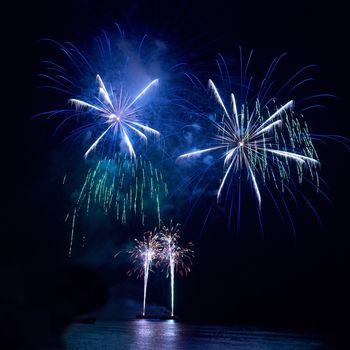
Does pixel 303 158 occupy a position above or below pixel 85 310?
above

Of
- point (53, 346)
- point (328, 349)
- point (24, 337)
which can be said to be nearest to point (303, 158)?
point (328, 349)

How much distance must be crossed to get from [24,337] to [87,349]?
13.9 metres

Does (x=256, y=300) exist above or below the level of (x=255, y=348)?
above

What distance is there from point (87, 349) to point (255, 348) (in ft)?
41.3

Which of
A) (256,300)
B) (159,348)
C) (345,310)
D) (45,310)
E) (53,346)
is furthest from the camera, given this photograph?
(256,300)

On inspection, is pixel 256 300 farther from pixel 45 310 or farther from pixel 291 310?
pixel 45 310

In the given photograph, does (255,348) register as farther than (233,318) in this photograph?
No

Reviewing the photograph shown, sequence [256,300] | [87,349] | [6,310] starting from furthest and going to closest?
[256,300]
[87,349]
[6,310]

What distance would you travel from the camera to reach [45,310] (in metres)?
13.6

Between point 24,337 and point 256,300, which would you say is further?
point 256,300

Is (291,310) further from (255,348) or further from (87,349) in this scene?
(87,349)

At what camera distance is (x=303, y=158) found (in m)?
24.3

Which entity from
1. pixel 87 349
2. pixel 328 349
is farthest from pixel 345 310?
pixel 87 349

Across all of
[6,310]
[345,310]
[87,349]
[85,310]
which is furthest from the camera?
[345,310]
